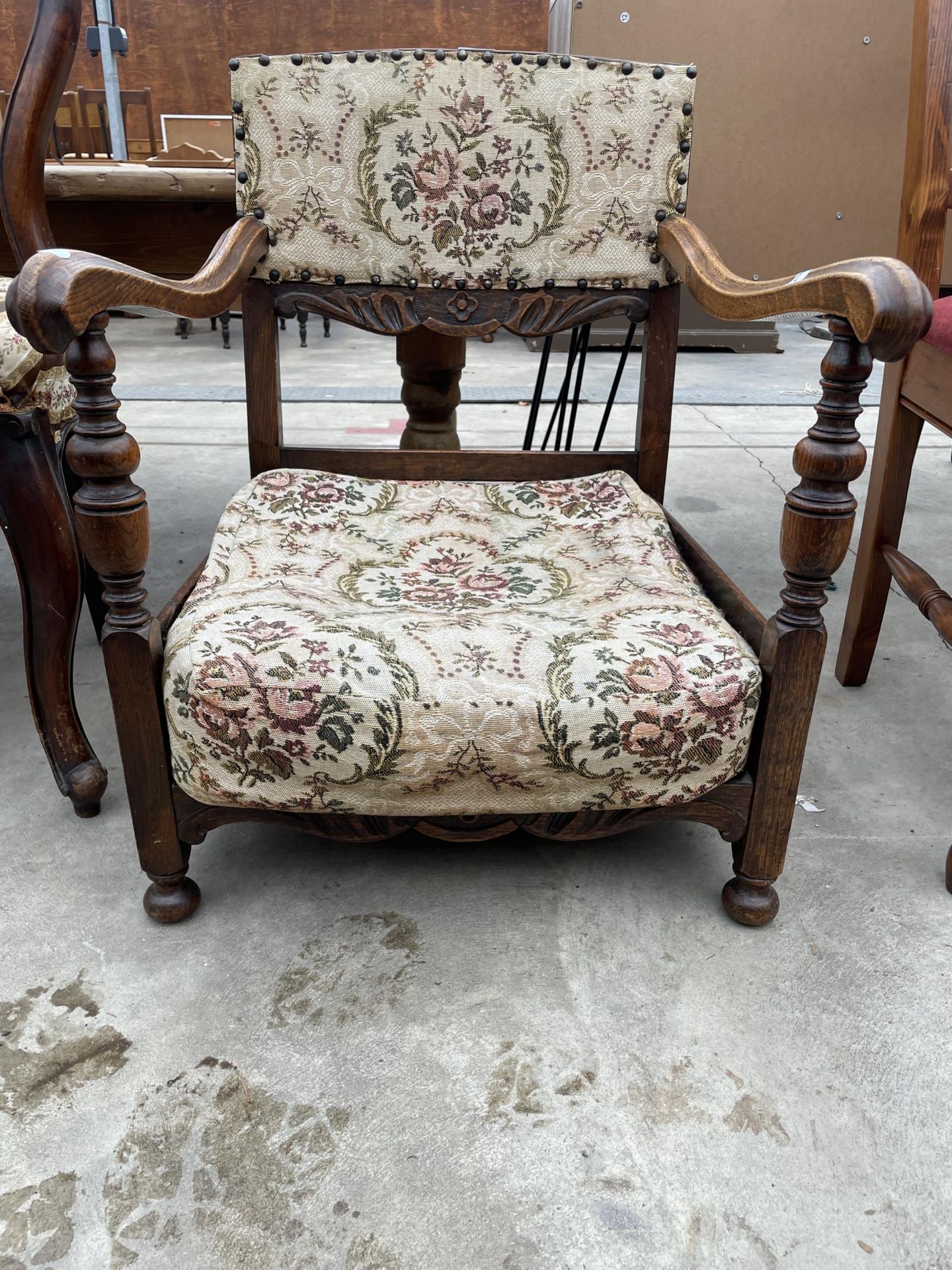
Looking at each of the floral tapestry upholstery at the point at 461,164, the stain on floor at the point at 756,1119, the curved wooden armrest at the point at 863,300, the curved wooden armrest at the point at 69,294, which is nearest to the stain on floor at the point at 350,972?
the stain on floor at the point at 756,1119

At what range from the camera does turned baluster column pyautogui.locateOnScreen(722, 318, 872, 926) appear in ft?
3.29

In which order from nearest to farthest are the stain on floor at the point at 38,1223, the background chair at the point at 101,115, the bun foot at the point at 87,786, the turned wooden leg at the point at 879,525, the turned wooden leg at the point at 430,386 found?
1. the stain on floor at the point at 38,1223
2. the bun foot at the point at 87,786
3. the turned wooden leg at the point at 879,525
4. the turned wooden leg at the point at 430,386
5. the background chair at the point at 101,115

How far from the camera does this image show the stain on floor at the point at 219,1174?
2.88ft

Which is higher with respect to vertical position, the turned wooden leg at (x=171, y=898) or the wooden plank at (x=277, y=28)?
the wooden plank at (x=277, y=28)

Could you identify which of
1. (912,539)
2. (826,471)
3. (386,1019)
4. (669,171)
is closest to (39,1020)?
(386,1019)

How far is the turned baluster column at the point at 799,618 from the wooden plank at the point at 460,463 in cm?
64

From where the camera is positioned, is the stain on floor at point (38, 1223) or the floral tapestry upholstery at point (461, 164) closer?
the stain on floor at point (38, 1223)

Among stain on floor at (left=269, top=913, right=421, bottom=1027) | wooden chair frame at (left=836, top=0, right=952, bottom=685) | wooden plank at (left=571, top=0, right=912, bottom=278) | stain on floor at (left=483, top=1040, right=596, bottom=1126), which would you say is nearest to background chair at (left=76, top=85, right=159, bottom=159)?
wooden plank at (left=571, top=0, right=912, bottom=278)

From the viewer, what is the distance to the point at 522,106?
4.90ft

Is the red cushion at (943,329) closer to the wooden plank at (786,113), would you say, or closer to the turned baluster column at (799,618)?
the turned baluster column at (799,618)

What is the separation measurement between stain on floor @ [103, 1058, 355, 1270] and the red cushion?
1397 mm

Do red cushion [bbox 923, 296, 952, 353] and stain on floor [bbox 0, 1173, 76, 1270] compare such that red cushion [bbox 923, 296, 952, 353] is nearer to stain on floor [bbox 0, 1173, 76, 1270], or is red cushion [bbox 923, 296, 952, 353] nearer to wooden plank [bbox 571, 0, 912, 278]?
stain on floor [bbox 0, 1173, 76, 1270]

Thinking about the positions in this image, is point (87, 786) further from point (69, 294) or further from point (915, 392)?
point (915, 392)

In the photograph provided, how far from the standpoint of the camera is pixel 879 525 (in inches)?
70.2
